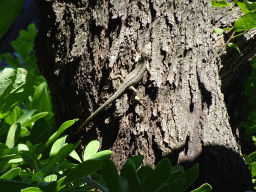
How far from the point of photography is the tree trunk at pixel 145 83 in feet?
5.08

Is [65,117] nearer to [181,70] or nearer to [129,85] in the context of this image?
[129,85]

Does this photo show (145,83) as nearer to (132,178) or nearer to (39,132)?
(39,132)

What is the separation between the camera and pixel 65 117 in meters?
Answer: 1.80

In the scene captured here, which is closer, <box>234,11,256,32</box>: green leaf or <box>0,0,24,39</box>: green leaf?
<box>0,0,24,39</box>: green leaf

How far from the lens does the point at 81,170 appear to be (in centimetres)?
80

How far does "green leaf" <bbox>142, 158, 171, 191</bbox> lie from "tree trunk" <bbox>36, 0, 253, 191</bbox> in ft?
2.56

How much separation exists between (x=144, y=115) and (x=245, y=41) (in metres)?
1.49

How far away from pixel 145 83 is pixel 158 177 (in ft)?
3.29

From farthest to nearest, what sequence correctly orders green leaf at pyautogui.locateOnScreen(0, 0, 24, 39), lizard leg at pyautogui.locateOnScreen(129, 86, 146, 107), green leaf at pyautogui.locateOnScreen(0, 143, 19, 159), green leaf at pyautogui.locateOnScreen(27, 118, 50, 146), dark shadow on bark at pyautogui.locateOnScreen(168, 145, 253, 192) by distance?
lizard leg at pyautogui.locateOnScreen(129, 86, 146, 107) < dark shadow on bark at pyautogui.locateOnScreen(168, 145, 253, 192) < green leaf at pyautogui.locateOnScreen(27, 118, 50, 146) < green leaf at pyautogui.locateOnScreen(0, 0, 24, 39) < green leaf at pyautogui.locateOnScreen(0, 143, 19, 159)

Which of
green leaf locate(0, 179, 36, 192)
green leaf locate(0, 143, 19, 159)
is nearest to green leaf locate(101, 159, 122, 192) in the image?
green leaf locate(0, 179, 36, 192)

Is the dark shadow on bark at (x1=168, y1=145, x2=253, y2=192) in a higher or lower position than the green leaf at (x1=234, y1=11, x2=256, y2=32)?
lower

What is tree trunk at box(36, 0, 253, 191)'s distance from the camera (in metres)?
1.55

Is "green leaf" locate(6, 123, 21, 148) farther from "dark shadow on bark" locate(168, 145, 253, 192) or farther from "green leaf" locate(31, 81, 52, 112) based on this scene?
"dark shadow on bark" locate(168, 145, 253, 192)

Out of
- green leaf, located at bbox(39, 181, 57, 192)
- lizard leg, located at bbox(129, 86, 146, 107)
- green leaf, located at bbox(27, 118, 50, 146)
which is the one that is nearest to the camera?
green leaf, located at bbox(39, 181, 57, 192)
